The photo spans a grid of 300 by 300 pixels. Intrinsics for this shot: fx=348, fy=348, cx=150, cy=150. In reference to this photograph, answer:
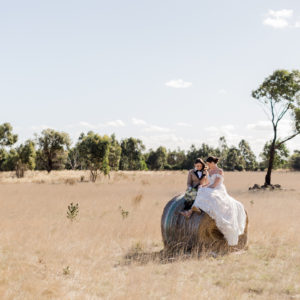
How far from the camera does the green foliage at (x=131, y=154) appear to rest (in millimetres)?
75250

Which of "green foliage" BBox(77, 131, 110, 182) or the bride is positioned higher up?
"green foliage" BBox(77, 131, 110, 182)

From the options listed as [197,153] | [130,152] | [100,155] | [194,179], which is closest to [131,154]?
[130,152]

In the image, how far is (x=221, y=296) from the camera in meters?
5.47

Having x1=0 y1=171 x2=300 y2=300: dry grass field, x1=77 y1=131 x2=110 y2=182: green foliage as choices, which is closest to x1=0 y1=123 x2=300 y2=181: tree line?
x1=77 y1=131 x2=110 y2=182: green foliage

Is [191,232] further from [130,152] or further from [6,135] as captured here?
[130,152]

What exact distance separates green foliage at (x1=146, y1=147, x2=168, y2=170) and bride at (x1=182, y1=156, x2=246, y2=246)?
77.1 meters

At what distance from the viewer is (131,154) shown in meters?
76.3

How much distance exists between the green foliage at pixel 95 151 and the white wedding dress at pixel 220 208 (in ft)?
88.5

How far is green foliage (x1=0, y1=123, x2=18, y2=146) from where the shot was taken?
52.0 m

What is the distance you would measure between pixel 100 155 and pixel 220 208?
2754cm

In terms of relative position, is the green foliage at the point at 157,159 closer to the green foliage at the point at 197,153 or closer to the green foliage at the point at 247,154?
the green foliage at the point at 197,153

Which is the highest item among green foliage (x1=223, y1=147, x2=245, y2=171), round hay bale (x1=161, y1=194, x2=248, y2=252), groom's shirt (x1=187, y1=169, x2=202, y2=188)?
green foliage (x1=223, y1=147, x2=245, y2=171)

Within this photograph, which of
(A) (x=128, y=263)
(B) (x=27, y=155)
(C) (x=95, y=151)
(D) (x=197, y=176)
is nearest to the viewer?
(A) (x=128, y=263)

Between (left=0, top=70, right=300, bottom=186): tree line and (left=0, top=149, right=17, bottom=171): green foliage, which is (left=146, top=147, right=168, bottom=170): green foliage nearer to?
(left=0, top=70, right=300, bottom=186): tree line
